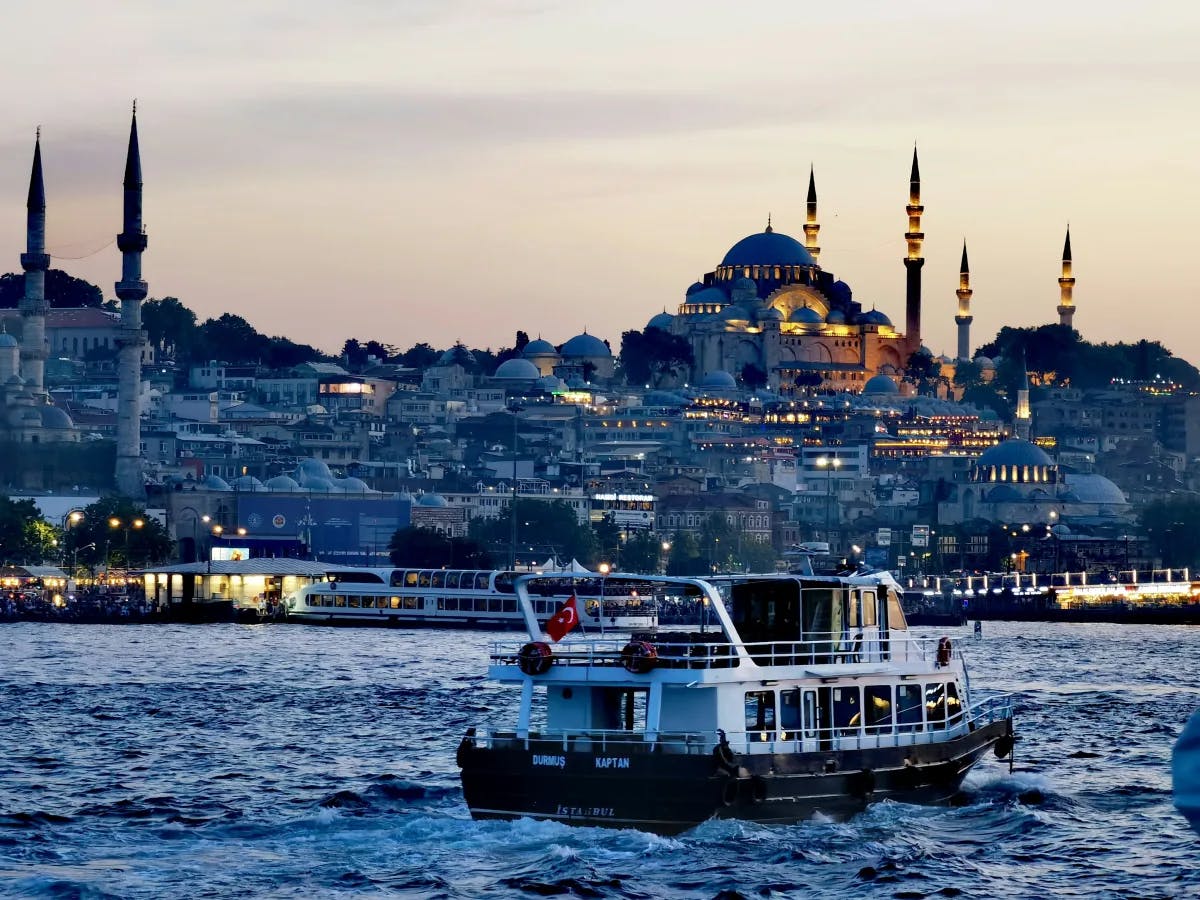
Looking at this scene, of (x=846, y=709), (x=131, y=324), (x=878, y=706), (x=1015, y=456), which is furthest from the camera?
(x=1015, y=456)

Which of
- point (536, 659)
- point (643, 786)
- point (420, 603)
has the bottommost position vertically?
point (643, 786)

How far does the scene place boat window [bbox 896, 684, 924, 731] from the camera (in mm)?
33250

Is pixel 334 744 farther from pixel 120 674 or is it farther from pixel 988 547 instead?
pixel 988 547

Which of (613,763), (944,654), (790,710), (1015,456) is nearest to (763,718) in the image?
(790,710)

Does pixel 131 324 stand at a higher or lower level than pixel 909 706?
higher

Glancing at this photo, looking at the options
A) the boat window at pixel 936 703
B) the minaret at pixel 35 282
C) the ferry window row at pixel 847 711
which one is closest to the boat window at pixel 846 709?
the ferry window row at pixel 847 711

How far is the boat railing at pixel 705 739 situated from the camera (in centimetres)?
3028

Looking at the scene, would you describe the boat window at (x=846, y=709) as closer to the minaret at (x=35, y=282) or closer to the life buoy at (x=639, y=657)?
the life buoy at (x=639, y=657)

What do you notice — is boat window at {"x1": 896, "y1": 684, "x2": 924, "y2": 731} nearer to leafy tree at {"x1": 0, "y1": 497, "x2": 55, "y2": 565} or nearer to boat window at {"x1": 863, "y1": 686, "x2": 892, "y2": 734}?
boat window at {"x1": 863, "y1": 686, "x2": 892, "y2": 734}

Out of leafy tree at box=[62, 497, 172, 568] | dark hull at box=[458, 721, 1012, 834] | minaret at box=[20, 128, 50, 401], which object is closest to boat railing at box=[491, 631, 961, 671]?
dark hull at box=[458, 721, 1012, 834]

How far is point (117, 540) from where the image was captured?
4749 inches

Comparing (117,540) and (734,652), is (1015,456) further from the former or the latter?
(734,652)

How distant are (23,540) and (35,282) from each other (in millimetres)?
44964

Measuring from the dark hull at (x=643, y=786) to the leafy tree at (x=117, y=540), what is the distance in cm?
8850
